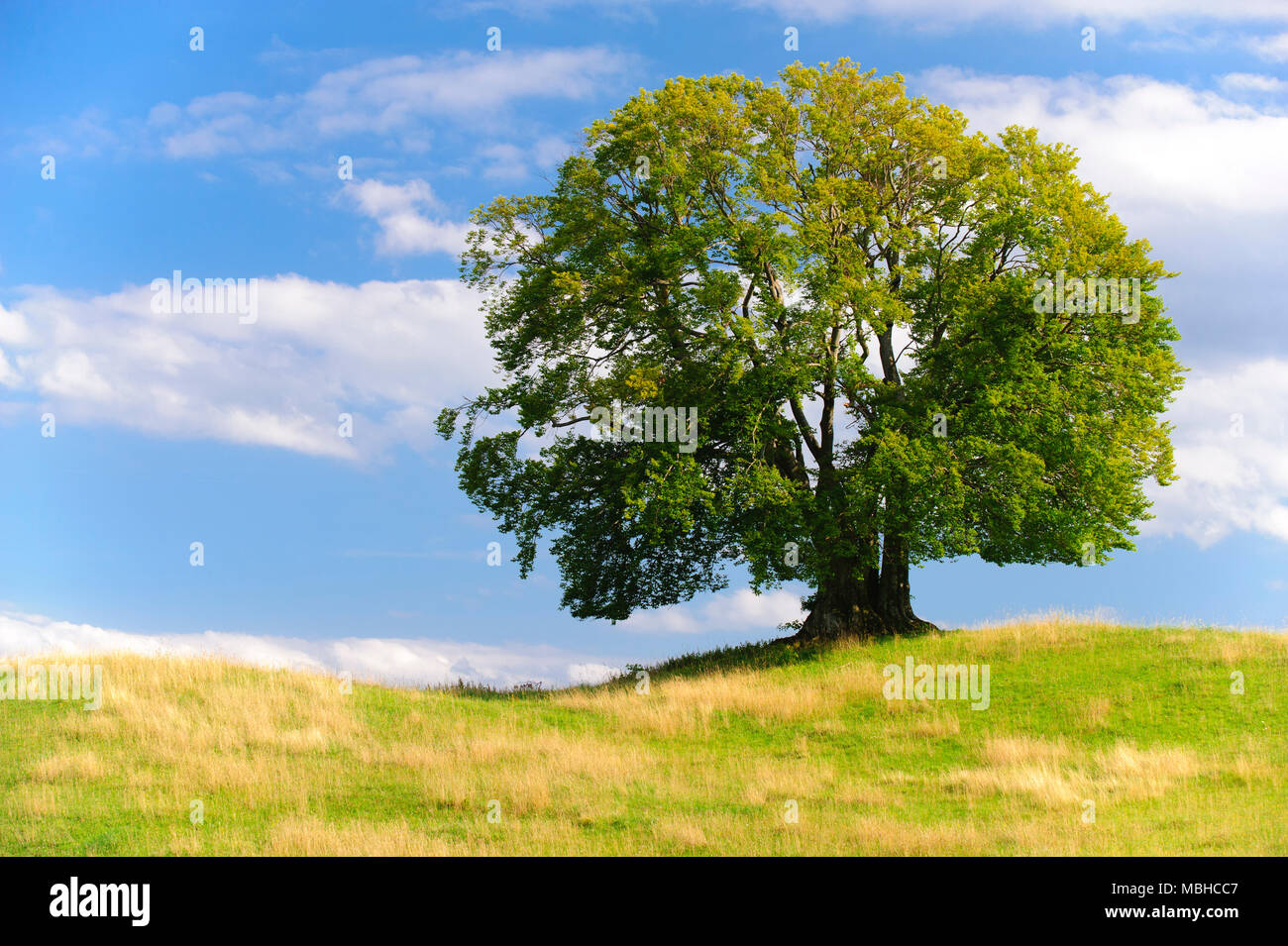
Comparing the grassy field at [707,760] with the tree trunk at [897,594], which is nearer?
the grassy field at [707,760]

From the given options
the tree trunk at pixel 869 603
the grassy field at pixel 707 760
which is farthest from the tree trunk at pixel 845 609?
the grassy field at pixel 707 760

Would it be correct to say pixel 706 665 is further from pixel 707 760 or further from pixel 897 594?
pixel 707 760

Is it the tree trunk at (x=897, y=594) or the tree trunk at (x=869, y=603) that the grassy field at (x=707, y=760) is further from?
the tree trunk at (x=897, y=594)

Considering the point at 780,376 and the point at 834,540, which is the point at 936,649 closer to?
the point at 834,540

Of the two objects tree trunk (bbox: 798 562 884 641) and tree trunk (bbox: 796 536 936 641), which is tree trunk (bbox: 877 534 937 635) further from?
tree trunk (bbox: 798 562 884 641)

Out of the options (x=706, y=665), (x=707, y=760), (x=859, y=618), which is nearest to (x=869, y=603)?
(x=859, y=618)

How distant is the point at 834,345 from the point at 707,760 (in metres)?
13.2

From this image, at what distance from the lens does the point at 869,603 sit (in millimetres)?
29953

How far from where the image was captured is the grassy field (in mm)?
14641

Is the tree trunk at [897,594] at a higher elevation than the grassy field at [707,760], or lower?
higher

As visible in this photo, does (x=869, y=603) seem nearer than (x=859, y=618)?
No

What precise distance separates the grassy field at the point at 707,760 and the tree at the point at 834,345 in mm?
3819

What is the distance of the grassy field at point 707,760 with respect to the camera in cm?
1464

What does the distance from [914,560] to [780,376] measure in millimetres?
5947
